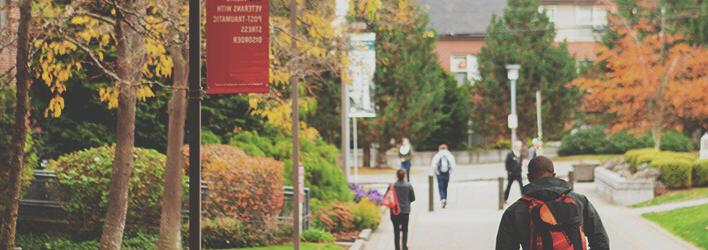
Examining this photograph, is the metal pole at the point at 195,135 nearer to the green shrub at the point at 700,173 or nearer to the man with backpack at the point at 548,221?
the man with backpack at the point at 548,221

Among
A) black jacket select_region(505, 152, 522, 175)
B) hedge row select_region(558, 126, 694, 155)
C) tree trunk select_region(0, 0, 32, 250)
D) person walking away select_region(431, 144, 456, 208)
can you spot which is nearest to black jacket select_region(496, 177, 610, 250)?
tree trunk select_region(0, 0, 32, 250)

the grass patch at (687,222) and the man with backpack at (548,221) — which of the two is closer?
the man with backpack at (548,221)

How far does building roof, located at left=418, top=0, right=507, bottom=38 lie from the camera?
75750 millimetres

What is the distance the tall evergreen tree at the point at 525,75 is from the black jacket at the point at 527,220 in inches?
2010

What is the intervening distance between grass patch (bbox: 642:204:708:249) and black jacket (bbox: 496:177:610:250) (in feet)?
39.5

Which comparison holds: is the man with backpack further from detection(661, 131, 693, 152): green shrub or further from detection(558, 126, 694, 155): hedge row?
detection(558, 126, 694, 155): hedge row

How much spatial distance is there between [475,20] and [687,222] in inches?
2131

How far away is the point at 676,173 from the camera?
3041 cm

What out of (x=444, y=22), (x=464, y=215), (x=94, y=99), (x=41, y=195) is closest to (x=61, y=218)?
(x=41, y=195)

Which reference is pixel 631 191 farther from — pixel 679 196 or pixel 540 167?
pixel 540 167

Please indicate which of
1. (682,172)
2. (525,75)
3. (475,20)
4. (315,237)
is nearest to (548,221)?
(315,237)

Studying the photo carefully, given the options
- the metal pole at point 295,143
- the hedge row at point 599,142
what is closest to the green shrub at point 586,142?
the hedge row at point 599,142

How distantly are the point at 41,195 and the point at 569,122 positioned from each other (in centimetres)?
4388

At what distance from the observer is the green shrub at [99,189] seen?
19.8 metres
